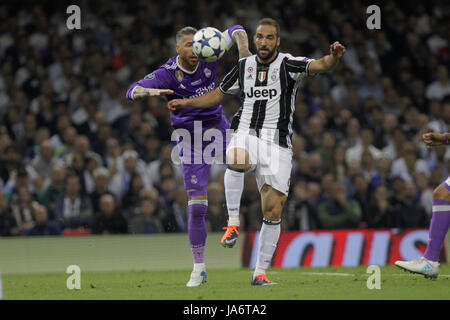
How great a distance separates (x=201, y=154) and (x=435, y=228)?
9.01 feet

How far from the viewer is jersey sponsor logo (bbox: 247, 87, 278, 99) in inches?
320

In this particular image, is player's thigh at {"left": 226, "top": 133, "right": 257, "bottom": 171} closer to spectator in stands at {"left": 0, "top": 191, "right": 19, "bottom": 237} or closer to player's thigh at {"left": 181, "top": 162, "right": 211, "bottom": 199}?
player's thigh at {"left": 181, "top": 162, "right": 211, "bottom": 199}

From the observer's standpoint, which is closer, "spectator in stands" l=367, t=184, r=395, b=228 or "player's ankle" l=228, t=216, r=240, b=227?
"player's ankle" l=228, t=216, r=240, b=227

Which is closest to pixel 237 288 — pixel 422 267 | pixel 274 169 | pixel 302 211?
pixel 274 169

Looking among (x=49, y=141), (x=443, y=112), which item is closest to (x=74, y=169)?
(x=49, y=141)

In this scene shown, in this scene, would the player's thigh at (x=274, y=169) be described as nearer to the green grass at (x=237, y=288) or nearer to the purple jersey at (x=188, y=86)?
the green grass at (x=237, y=288)

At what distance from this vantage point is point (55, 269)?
12.5 metres

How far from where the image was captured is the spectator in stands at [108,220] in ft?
41.5

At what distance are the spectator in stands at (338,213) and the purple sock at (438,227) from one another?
4.70 metres

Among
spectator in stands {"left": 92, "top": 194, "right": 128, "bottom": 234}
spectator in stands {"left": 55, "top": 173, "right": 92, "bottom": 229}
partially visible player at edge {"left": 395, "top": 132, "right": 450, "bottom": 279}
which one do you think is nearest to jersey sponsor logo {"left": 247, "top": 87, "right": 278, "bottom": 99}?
partially visible player at edge {"left": 395, "top": 132, "right": 450, "bottom": 279}

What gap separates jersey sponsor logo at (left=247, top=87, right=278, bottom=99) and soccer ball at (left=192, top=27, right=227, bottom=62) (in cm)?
57

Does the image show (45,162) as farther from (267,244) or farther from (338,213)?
(267,244)

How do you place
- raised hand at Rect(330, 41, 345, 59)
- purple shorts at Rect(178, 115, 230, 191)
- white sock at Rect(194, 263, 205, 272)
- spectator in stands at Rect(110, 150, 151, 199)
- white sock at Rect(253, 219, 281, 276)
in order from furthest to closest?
1. spectator in stands at Rect(110, 150, 151, 199)
2. purple shorts at Rect(178, 115, 230, 191)
3. white sock at Rect(194, 263, 205, 272)
4. white sock at Rect(253, 219, 281, 276)
5. raised hand at Rect(330, 41, 345, 59)

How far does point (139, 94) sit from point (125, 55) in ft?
27.2
